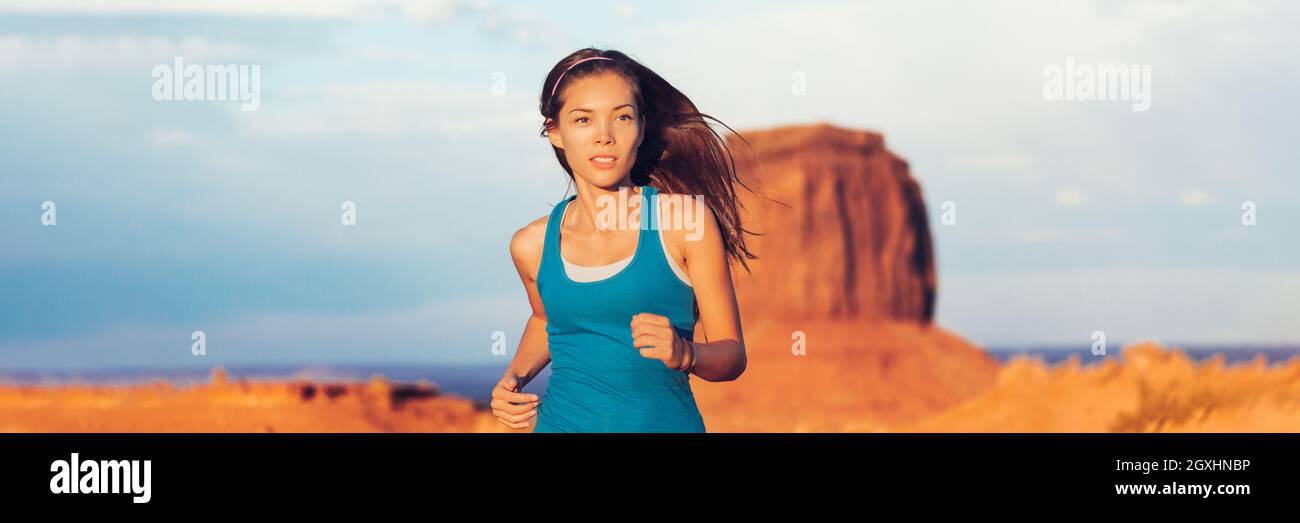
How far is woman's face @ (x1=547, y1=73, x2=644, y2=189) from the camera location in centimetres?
397

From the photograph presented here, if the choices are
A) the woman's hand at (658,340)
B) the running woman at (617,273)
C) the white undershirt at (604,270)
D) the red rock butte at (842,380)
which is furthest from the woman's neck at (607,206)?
the red rock butte at (842,380)

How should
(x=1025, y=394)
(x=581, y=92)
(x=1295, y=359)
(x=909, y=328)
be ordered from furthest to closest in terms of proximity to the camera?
(x=909, y=328), (x=1025, y=394), (x=1295, y=359), (x=581, y=92)

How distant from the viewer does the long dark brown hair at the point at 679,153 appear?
4234 mm

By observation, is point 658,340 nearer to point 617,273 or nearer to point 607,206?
point 617,273

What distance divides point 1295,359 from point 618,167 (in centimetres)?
2367

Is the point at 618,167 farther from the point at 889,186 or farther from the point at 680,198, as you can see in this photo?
the point at 889,186

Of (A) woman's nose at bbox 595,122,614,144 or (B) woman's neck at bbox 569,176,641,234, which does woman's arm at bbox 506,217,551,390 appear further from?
(A) woman's nose at bbox 595,122,614,144

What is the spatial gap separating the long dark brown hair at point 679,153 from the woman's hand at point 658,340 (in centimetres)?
74

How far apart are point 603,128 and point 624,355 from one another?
28.3 inches

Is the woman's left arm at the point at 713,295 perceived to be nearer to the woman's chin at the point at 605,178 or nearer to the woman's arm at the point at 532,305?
the woman's chin at the point at 605,178

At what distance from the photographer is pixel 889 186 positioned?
57719mm

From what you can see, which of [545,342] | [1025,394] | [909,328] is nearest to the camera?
[545,342]
